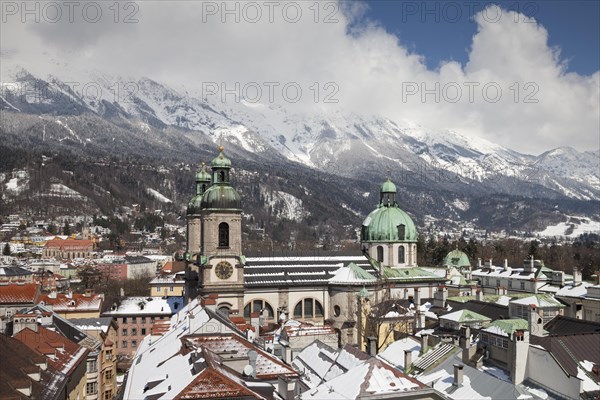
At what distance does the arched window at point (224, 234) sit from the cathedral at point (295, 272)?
10 centimetres

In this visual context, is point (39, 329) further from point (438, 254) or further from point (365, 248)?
point (438, 254)

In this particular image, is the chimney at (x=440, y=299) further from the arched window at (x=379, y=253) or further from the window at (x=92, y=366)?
the window at (x=92, y=366)

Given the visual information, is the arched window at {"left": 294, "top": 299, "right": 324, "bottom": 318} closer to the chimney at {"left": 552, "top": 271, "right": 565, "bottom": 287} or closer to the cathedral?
the cathedral

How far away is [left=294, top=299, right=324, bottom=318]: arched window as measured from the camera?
6956 centimetres

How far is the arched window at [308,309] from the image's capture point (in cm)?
6956

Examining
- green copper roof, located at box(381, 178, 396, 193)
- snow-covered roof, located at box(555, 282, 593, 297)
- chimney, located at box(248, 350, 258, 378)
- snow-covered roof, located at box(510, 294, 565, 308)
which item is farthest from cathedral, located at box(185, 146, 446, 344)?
chimney, located at box(248, 350, 258, 378)

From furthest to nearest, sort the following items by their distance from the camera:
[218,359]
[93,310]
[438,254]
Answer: [438,254], [93,310], [218,359]

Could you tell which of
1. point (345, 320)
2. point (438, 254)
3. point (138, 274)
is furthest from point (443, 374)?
point (138, 274)

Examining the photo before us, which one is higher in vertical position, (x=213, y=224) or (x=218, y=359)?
(x=213, y=224)

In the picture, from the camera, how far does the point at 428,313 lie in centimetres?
5850

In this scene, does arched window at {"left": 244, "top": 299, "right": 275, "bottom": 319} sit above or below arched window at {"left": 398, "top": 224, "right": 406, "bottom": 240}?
below

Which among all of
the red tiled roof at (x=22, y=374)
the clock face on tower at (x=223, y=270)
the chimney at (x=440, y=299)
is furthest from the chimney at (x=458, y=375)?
the clock face on tower at (x=223, y=270)

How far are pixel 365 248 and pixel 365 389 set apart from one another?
55.6 meters

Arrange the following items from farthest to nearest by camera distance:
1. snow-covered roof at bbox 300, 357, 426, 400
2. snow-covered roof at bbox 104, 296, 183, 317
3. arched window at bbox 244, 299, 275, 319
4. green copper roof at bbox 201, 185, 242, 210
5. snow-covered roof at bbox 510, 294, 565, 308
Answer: snow-covered roof at bbox 104, 296, 183, 317 → arched window at bbox 244, 299, 275, 319 → green copper roof at bbox 201, 185, 242, 210 → snow-covered roof at bbox 510, 294, 565, 308 → snow-covered roof at bbox 300, 357, 426, 400
